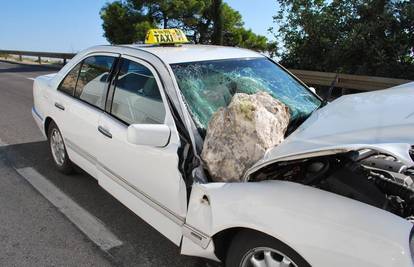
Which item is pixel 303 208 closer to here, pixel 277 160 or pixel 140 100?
pixel 277 160

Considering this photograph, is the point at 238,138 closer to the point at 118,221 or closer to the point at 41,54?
the point at 118,221

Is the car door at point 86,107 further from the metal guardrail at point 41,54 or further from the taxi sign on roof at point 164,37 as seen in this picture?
the metal guardrail at point 41,54

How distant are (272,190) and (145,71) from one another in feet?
5.31

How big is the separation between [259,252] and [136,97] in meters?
1.68

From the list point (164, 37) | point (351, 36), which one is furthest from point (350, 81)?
point (164, 37)

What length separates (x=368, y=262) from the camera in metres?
1.85

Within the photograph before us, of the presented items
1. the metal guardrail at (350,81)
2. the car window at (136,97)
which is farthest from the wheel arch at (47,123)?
the metal guardrail at (350,81)

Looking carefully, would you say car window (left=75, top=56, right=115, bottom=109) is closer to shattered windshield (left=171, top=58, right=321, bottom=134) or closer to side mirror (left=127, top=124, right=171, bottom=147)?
shattered windshield (left=171, top=58, right=321, bottom=134)

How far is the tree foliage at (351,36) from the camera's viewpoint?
943 cm

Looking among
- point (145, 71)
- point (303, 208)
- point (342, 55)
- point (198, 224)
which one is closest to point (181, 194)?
point (198, 224)

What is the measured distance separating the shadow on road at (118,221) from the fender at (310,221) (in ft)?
2.25

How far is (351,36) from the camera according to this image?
32.6 ft

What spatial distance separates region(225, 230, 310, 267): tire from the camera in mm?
2176

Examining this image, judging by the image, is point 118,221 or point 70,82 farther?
point 70,82
